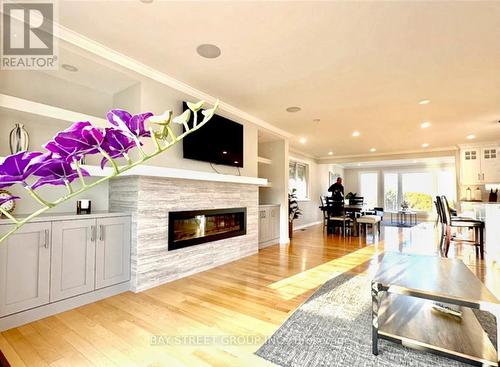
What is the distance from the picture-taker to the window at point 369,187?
1137 centimetres

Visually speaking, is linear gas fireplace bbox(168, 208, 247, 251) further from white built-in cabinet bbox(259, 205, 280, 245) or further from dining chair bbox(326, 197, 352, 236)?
dining chair bbox(326, 197, 352, 236)

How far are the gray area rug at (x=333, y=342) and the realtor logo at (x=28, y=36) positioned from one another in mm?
3192

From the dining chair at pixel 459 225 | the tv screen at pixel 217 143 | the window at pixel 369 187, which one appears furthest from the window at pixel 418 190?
the tv screen at pixel 217 143

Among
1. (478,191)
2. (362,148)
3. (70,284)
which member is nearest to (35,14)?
(70,284)

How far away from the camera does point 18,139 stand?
239cm

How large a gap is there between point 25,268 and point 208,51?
262 cm

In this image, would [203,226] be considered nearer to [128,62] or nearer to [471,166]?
[128,62]

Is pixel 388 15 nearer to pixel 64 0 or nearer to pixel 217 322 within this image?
pixel 64 0

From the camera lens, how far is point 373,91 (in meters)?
3.52

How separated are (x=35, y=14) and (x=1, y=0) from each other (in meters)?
0.20

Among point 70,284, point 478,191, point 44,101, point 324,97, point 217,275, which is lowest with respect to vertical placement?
point 217,275

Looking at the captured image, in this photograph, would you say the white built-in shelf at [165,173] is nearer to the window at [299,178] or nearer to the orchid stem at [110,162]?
the orchid stem at [110,162]

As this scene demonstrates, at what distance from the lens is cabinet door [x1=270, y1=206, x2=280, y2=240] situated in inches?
213

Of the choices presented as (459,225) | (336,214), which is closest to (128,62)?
(459,225)
